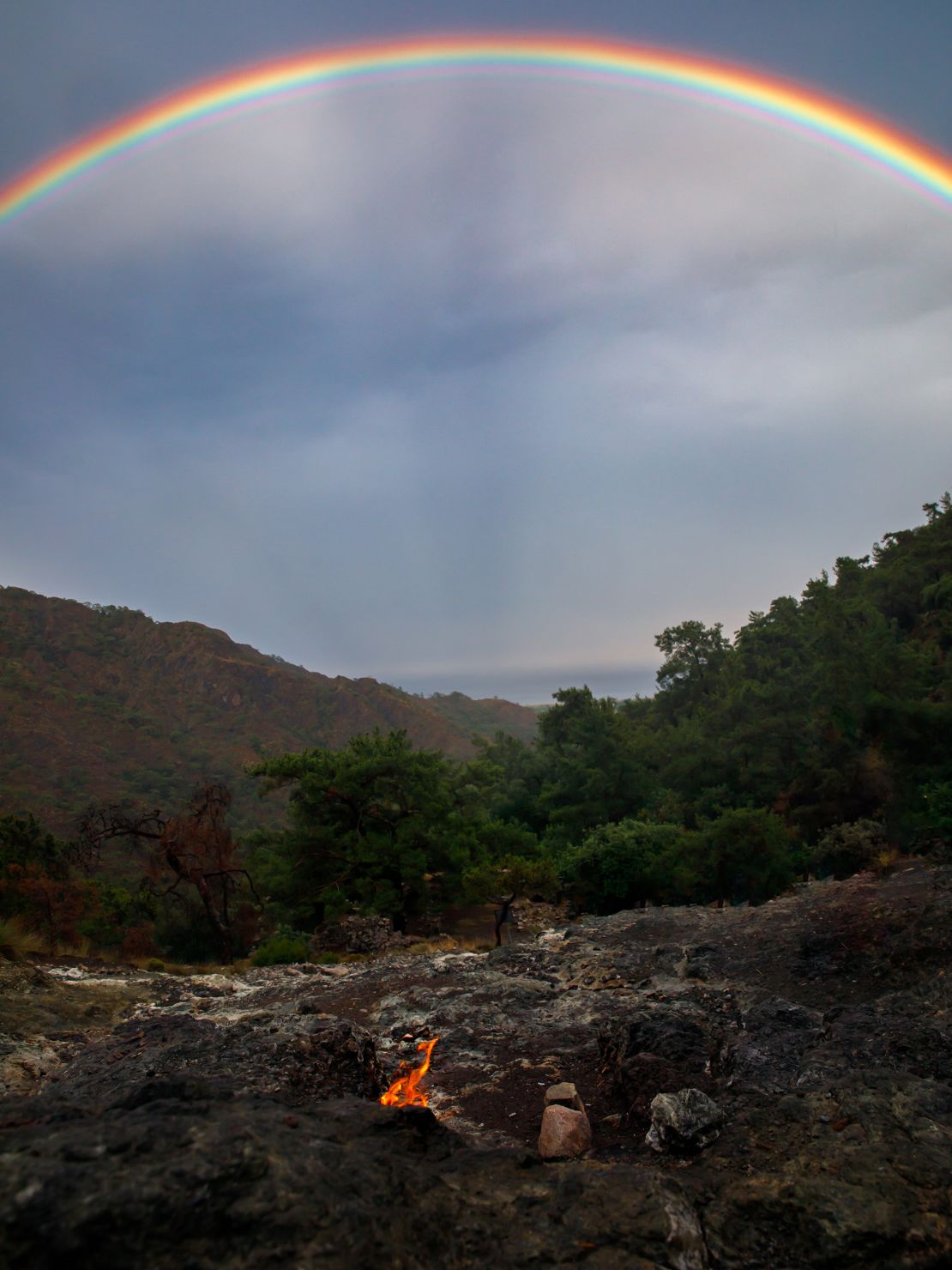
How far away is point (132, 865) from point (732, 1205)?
43882 mm

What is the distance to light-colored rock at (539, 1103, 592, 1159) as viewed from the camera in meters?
5.12

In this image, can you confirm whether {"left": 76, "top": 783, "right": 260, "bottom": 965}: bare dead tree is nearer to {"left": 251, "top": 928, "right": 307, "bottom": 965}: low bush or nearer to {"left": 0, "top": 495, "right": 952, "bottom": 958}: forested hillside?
{"left": 0, "top": 495, "right": 952, "bottom": 958}: forested hillside

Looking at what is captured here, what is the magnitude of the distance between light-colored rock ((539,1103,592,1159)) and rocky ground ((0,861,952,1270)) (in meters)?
0.20

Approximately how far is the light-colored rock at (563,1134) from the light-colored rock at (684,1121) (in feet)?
2.40

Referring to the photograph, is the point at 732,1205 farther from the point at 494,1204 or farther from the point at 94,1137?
the point at 94,1137

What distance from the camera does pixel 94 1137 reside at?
7.91 ft

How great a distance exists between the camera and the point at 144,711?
84.4 meters

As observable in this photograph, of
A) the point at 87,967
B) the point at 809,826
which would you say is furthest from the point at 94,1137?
the point at 809,826

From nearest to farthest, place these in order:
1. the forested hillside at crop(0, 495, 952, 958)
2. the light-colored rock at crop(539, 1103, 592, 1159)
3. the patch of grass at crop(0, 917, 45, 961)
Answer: the light-colored rock at crop(539, 1103, 592, 1159) → the patch of grass at crop(0, 917, 45, 961) → the forested hillside at crop(0, 495, 952, 958)

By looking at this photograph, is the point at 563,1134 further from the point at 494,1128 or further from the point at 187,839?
the point at 187,839

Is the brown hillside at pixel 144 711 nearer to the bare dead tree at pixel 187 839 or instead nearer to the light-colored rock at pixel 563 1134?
the bare dead tree at pixel 187 839

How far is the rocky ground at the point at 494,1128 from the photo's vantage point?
2250mm

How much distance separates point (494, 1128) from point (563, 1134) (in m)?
1.04

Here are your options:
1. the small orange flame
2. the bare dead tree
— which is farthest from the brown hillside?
the small orange flame
